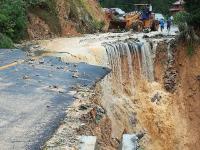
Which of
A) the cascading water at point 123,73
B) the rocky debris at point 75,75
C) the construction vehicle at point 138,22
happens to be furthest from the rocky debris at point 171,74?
the rocky debris at point 75,75

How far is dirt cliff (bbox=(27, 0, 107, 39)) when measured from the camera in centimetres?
2761

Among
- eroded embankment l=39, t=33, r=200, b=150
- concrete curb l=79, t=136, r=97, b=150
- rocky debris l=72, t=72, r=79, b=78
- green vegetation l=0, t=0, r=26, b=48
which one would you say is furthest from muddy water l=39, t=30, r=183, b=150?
concrete curb l=79, t=136, r=97, b=150

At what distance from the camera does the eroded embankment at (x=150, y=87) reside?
20.0 metres

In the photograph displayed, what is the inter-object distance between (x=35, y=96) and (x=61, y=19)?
20.1 m

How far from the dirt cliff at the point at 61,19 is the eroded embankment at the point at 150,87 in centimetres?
445

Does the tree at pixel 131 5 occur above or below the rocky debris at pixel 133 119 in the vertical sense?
above

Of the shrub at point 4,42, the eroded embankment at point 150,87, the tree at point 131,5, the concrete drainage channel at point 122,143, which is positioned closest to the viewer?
the concrete drainage channel at point 122,143

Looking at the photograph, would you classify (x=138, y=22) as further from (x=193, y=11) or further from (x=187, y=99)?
(x=187, y=99)

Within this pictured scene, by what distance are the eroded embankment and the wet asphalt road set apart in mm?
3491

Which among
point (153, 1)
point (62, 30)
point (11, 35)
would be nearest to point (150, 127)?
point (11, 35)

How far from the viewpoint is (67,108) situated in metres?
9.77

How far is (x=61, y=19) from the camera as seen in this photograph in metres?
30.5

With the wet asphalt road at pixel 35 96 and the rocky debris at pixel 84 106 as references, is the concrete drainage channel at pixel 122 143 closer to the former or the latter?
the wet asphalt road at pixel 35 96

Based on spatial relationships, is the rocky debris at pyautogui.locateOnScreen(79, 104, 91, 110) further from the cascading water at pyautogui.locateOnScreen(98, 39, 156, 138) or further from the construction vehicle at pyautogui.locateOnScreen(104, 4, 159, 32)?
the construction vehicle at pyautogui.locateOnScreen(104, 4, 159, 32)
